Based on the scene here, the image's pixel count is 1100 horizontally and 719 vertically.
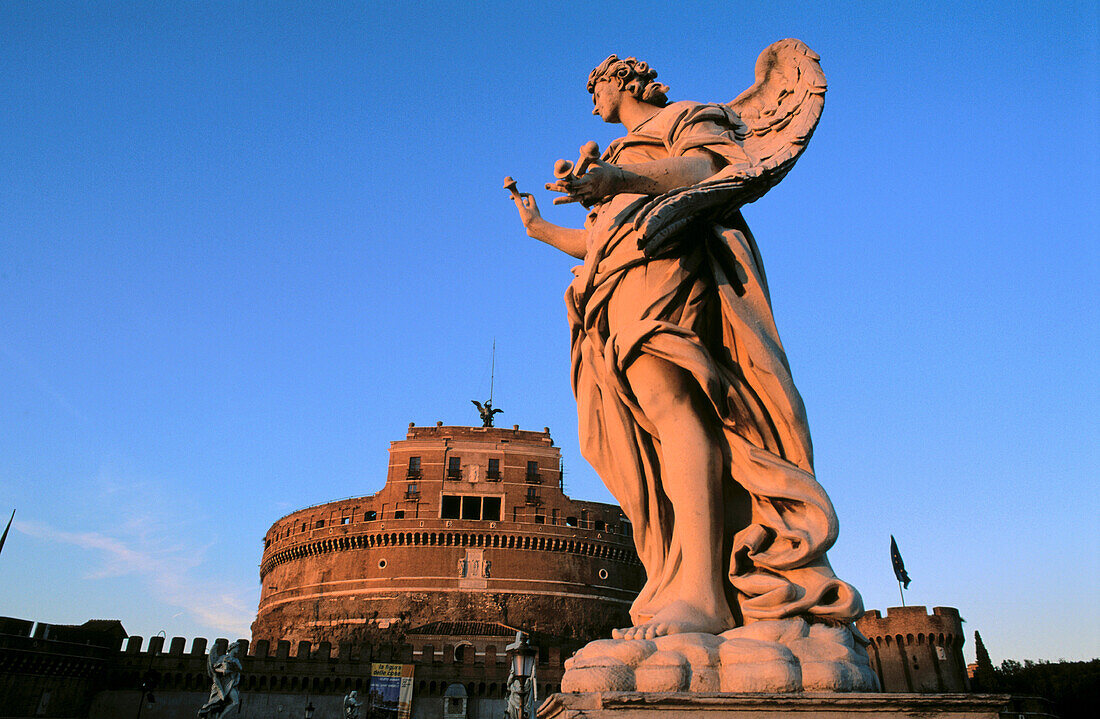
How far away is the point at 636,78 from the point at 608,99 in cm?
14

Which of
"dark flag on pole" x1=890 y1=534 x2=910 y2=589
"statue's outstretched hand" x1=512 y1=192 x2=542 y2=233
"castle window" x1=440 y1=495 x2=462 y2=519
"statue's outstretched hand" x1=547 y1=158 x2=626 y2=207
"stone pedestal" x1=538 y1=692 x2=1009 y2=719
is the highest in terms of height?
"castle window" x1=440 y1=495 x2=462 y2=519

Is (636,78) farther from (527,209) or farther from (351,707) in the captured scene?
(351,707)

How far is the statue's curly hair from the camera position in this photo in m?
3.21

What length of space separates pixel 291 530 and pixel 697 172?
45.4 meters

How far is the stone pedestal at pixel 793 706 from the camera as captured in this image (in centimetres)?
179

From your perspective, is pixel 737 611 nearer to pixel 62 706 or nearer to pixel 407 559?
pixel 62 706

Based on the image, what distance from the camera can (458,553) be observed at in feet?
129

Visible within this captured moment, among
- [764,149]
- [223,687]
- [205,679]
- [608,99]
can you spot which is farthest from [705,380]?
[205,679]

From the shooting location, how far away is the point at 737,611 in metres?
2.42

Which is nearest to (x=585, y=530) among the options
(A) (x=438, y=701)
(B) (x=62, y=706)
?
(A) (x=438, y=701)

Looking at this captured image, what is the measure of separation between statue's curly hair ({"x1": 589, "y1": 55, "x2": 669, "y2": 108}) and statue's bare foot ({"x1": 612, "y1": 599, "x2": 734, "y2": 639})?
6.75ft

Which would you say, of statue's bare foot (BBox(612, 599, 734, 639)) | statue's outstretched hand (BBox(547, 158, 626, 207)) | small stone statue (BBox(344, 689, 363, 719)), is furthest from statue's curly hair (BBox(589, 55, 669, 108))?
small stone statue (BBox(344, 689, 363, 719))

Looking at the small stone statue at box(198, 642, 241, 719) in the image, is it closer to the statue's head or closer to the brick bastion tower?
the statue's head

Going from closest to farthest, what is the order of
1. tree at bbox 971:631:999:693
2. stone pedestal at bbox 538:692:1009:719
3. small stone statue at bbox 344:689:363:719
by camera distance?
1. stone pedestal at bbox 538:692:1009:719
2. small stone statue at bbox 344:689:363:719
3. tree at bbox 971:631:999:693
